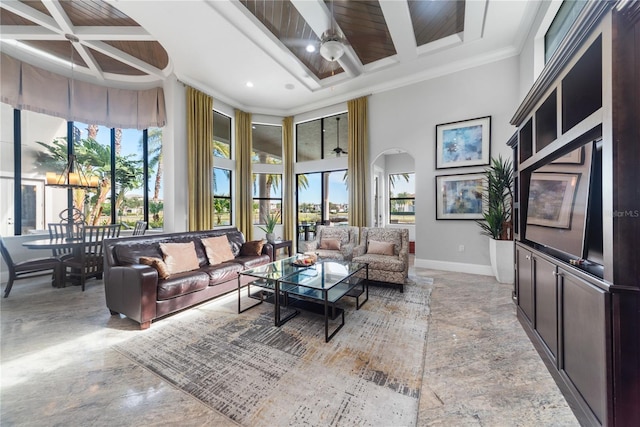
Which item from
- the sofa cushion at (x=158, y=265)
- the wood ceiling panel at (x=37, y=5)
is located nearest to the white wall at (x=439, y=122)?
the sofa cushion at (x=158, y=265)

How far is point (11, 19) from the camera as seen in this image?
3.97m

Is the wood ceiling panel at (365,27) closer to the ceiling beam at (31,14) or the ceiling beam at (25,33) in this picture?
the ceiling beam at (31,14)

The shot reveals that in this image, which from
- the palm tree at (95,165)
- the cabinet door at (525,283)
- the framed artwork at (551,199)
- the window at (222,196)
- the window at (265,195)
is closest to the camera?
the framed artwork at (551,199)

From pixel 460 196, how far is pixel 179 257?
4.95 metres

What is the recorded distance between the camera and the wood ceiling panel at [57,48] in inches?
174

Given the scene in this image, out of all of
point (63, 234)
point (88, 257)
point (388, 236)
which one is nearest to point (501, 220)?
point (388, 236)

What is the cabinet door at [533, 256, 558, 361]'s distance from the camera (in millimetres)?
1732

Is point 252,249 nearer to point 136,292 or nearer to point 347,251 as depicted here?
point 347,251

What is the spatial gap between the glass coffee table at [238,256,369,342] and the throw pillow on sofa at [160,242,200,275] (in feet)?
2.82

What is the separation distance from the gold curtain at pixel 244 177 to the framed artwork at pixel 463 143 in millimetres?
4523

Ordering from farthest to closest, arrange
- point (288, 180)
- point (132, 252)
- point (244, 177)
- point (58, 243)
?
point (288, 180) < point (244, 177) < point (58, 243) < point (132, 252)

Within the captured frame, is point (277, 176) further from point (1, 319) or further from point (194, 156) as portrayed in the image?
point (1, 319)

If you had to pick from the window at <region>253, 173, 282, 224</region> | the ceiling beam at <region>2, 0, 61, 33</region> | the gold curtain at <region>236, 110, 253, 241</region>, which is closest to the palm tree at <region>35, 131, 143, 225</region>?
the ceiling beam at <region>2, 0, 61, 33</region>

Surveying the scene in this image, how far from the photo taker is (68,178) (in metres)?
3.87
